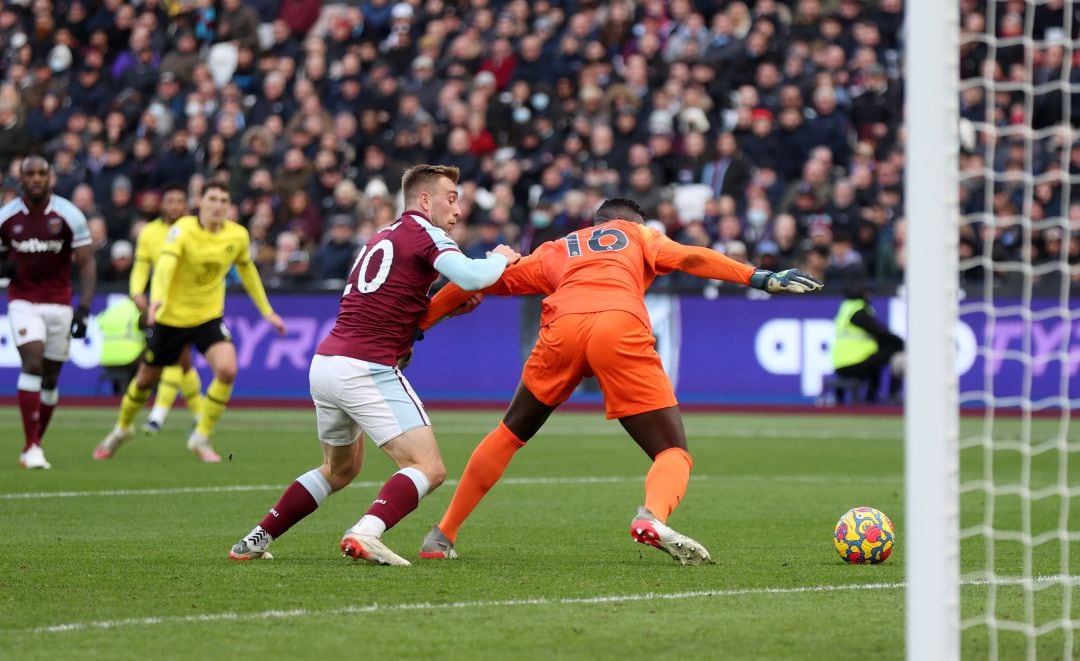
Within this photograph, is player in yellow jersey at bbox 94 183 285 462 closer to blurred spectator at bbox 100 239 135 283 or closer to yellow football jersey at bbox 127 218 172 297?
yellow football jersey at bbox 127 218 172 297

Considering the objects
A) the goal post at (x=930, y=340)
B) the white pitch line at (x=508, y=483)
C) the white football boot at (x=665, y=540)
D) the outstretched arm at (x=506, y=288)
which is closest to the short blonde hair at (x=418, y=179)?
the outstretched arm at (x=506, y=288)

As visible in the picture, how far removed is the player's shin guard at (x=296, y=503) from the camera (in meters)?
8.40

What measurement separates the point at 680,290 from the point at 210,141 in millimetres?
8305

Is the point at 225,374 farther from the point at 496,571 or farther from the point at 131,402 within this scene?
the point at 496,571

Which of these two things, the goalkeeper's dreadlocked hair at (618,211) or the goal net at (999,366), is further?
the goalkeeper's dreadlocked hair at (618,211)

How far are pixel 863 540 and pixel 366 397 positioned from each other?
2632mm

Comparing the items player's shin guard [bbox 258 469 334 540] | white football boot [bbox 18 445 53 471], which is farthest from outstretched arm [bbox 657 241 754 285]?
white football boot [bbox 18 445 53 471]

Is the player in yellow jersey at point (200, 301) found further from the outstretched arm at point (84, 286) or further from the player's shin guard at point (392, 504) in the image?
the player's shin guard at point (392, 504)

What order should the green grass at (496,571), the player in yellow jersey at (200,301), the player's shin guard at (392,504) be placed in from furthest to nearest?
the player in yellow jersey at (200,301) < the player's shin guard at (392,504) < the green grass at (496,571)

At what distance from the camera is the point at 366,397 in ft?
27.1

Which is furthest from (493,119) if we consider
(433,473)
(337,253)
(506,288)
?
(433,473)

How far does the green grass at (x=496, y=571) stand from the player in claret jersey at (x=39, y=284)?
0.66m

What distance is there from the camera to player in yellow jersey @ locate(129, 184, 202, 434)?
15.6 m

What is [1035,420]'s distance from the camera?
2038cm
